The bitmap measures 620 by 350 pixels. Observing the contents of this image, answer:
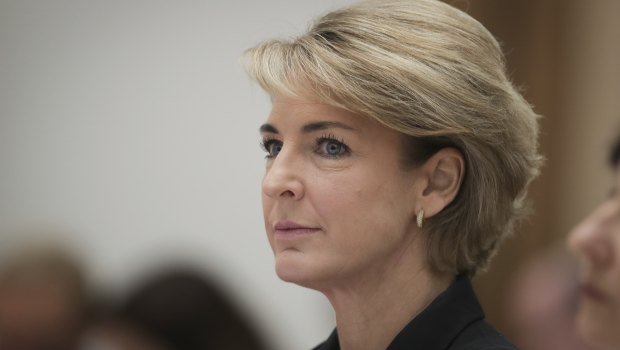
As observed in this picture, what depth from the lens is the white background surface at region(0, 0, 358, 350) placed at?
6223 millimetres

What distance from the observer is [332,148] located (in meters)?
3.04

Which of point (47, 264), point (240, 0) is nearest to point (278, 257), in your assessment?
point (47, 264)

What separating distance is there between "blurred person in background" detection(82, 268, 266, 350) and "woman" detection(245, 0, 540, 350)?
3.22 ft

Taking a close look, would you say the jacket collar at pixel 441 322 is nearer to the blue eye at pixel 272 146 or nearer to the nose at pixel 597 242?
the blue eye at pixel 272 146

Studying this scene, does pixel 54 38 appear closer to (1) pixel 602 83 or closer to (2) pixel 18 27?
(2) pixel 18 27

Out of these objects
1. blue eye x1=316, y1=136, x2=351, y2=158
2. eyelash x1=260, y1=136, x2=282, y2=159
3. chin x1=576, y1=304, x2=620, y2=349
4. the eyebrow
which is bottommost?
chin x1=576, y1=304, x2=620, y2=349

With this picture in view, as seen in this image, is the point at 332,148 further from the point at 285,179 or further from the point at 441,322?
the point at 441,322

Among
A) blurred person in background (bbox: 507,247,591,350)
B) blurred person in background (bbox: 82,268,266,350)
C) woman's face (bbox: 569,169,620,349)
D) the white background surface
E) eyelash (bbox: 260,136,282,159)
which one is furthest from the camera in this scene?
the white background surface

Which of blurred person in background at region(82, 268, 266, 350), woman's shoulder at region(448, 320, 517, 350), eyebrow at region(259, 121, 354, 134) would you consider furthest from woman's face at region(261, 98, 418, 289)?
blurred person in background at region(82, 268, 266, 350)

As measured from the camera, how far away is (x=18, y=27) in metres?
6.54

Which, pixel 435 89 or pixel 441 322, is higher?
pixel 435 89

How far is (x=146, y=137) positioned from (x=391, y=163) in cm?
352

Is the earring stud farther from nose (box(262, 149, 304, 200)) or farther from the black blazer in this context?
nose (box(262, 149, 304, 200))

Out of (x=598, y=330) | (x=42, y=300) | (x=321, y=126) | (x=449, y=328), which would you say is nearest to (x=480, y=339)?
(x=449, y=328)
